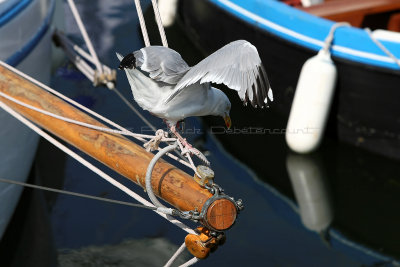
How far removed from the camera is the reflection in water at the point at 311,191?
507cm

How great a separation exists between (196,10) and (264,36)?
1353 mm

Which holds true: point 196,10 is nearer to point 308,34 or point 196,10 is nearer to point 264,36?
point 264,36

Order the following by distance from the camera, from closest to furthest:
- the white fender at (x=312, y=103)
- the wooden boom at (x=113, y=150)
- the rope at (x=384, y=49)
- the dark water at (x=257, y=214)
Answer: the wooden boom at (x=113, y=150), the dark water at (x=257, y=214), the rope at (x=384, y=49), the white fender at (x=312, y=103)

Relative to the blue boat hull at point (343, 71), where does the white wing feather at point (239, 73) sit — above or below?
above

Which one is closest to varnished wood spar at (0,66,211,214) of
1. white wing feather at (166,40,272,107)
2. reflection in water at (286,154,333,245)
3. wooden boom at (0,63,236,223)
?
wooden boom at (0,63,236,223)


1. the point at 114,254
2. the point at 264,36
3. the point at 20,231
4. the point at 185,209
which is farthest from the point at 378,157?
the point at 185,209

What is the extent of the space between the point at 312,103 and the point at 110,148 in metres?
2.72

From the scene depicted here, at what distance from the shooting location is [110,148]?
2898 millimetres

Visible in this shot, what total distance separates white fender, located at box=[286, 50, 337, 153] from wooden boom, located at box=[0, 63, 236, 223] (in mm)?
2572

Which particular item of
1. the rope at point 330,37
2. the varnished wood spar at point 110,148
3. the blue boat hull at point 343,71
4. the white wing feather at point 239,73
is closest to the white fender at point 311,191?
the blue boat hull at point 343,71

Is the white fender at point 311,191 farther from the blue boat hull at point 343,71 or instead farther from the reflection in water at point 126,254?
the reflection in water at point 126,254

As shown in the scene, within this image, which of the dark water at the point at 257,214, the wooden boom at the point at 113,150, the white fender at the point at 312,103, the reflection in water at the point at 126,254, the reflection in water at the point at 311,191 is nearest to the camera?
the wooden boom at the point at 113,150

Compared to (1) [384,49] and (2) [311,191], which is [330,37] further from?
(2) [311,191]

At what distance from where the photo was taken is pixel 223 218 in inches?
99.7
